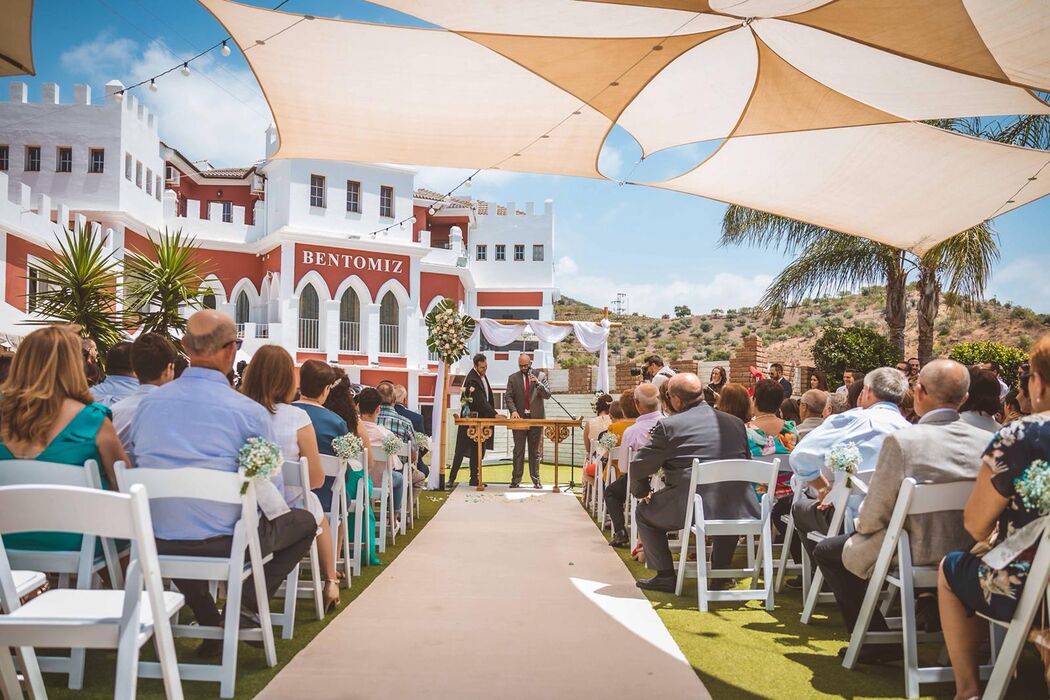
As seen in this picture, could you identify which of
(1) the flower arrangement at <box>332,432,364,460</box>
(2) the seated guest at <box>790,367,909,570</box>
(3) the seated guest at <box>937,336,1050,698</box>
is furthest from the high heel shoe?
(3) the seated guest at <box>937,336,1050,698</box>

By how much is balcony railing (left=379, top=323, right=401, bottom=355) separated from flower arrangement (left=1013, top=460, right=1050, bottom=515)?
24017 mm

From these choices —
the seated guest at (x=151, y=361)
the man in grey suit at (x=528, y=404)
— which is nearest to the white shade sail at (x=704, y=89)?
the seated guest at (x=151, y=361)

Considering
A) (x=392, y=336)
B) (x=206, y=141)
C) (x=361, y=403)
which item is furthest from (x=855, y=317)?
(x=361, y=403)

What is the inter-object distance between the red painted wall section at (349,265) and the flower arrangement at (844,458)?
2183 centimetres

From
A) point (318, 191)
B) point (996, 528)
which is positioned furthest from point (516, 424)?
point (318, 191)

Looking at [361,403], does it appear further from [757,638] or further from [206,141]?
[206,141]

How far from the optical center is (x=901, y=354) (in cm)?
1617

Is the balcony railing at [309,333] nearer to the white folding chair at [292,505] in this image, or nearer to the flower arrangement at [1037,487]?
the white folding chair at [292,505]

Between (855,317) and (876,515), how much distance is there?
4950 cm

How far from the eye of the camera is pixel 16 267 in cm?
1577

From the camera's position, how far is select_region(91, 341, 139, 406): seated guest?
4.98m

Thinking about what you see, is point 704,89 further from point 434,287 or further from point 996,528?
point 434,287

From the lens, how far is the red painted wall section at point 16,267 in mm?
15633

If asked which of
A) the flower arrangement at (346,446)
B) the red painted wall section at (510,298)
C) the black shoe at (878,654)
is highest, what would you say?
the red painted wall section at (510,298)
